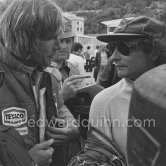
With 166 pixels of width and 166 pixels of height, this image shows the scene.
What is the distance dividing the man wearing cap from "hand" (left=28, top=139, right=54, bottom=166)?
15cm

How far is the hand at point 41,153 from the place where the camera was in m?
1.57

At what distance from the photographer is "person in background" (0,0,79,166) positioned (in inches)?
59.6

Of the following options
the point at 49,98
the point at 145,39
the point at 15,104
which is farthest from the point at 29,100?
the point at 145,39

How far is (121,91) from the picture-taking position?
1.67 meters

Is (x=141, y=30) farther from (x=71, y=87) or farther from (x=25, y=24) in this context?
(x=71, y=87)

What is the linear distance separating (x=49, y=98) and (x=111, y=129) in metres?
0.42

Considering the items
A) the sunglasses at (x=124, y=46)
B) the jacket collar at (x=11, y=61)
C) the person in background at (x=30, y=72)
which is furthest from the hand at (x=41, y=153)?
the sunglasses at (x=124, y=46)

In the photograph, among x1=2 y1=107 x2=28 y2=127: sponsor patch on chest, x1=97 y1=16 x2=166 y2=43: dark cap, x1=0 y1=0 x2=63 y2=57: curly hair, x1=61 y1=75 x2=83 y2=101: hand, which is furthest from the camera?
x1=61 y1=75 x2=83 y2=101: hand

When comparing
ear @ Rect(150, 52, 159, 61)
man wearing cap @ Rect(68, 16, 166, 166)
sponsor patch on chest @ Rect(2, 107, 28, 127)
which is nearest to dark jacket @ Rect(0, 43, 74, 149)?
sponsor patch on chest @ Rect(2, 107, 28, 127)

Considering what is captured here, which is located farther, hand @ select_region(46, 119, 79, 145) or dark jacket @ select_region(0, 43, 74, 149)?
hand @ select_region(46, 119, 79, 145)

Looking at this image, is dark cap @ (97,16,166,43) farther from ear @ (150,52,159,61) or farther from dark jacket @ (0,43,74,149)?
dark jacket @ (0,43,74,149)

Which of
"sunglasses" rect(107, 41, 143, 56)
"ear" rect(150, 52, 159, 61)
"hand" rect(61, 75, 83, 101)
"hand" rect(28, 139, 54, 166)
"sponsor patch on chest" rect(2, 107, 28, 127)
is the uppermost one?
"sunglasses" rect(107, 41, 143, 56)

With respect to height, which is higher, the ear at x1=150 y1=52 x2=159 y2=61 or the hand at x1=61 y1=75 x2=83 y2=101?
the ear at x1=150 y1=52 x2=159 y2=61

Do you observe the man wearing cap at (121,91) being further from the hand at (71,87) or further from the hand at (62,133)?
the hand at (71,87)
